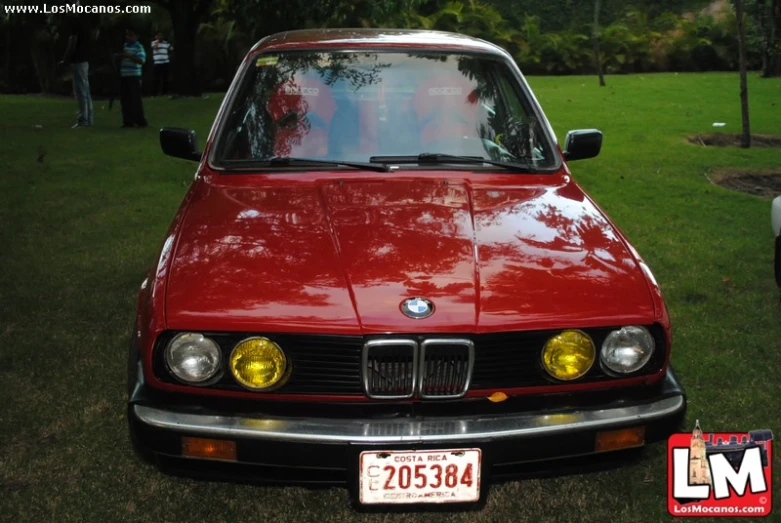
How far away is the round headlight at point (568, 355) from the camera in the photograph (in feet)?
9.00

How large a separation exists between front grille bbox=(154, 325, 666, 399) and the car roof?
202 centimetres

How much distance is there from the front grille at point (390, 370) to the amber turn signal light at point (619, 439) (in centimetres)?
60

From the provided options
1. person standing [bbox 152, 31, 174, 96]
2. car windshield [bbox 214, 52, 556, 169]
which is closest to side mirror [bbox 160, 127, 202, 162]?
car windshield [bbox 214, 52, 556, 169]

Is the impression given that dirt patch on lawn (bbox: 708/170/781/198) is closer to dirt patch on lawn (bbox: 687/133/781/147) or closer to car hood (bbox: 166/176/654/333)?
dirt patch on lawn (bbox: 687/133/781/147)

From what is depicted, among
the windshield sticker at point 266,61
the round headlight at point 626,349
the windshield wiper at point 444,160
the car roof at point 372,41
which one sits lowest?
the round headlight at point 626,349

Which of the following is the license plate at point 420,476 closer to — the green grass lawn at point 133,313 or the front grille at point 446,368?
the front grille at point 446,368

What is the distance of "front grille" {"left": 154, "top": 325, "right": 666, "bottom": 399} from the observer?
8.67ft

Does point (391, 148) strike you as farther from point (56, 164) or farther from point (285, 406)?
point (56, 164)

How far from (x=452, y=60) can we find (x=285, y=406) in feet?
Answer: 7.15

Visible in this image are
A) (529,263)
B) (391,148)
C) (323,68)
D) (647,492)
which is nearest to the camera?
(529,263)

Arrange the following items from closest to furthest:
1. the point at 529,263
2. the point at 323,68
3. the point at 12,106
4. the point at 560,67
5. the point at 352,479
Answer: the point at 352,479 < the point at 529,263 < the point at 323,68 < the point at 12,106 < the point at 560,67

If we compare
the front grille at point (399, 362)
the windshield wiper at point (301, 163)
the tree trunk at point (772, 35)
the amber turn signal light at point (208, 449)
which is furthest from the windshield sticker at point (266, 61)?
the tree trunk at point (772, 35)

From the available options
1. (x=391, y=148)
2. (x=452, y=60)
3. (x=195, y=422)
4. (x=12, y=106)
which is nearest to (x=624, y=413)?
(x=195, y=422)

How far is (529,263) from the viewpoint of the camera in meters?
2.96
